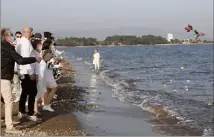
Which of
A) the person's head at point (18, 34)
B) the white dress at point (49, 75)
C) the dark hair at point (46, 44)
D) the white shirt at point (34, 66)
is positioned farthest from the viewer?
the person's head at point (18, 34)

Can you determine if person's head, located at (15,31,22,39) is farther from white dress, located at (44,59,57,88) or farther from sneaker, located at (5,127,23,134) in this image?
sneaker, located at (5,127,23,134)

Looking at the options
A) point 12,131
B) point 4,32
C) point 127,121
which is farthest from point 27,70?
point 127,121

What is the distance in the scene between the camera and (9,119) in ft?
25.2

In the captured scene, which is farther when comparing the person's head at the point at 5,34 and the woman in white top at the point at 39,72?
the woman in white top at the point at 39,72

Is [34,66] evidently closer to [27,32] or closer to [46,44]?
[27,32]

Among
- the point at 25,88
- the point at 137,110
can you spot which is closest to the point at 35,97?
the point at 25,88

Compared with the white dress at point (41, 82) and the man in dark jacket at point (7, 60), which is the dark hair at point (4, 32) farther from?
the white dress at point (41, 82)

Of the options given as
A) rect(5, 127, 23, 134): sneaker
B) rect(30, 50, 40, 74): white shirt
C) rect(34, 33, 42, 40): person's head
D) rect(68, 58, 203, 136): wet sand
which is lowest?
rect(68, 58, 203, 136): wet sand

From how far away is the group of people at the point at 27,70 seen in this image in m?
7.38

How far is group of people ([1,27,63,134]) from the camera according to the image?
7.38 metres

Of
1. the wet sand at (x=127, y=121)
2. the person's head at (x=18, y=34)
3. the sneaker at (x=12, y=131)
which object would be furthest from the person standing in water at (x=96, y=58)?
the sneaker at (x=12, y=131)

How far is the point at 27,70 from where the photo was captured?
8.24 meters

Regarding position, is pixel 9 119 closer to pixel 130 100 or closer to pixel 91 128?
pixel 91 128

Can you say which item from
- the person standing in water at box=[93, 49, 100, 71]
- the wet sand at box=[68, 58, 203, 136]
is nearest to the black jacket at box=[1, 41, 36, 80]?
the wet sand at box=[68, 58, 203, 136]
